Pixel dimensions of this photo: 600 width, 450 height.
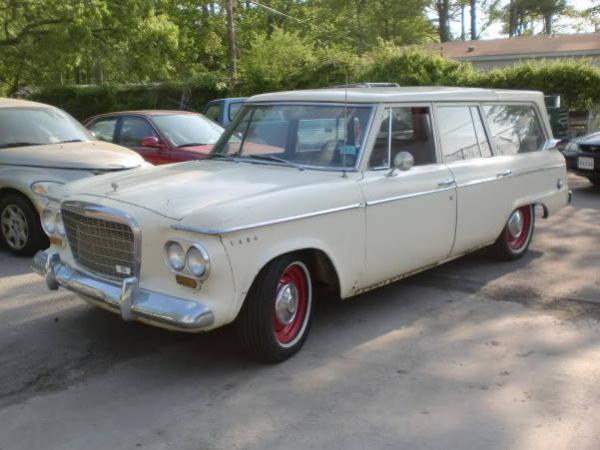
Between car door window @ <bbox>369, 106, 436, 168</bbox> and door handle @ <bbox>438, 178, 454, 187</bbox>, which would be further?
door handle @ <bbox>438, 178, 454, 187</bbox>

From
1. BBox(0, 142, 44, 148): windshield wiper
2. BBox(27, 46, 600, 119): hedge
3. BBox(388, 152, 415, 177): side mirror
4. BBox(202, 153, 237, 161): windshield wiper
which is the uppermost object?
BBox(27, 46, 600, 119): hedge

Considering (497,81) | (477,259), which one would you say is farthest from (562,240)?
(497,81)

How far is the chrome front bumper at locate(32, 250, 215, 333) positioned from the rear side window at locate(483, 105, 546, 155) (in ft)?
11.9

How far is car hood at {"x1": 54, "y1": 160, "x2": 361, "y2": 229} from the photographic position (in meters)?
3.92

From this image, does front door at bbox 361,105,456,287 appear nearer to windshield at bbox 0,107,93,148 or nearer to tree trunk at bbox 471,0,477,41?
windshield at bbox 0,107,93,148

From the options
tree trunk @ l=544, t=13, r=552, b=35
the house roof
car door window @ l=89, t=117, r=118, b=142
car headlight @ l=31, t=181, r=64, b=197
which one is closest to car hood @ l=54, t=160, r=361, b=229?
car headlight @ l=31, t=181, r=64, b=197

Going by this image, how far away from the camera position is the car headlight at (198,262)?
12.4 feet

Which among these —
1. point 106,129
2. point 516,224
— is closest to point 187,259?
point 516,224

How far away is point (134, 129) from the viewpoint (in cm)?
988

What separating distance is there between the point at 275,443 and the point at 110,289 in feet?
4.88

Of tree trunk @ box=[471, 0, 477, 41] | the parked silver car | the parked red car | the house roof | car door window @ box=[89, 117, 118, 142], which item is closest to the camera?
the parked silver car

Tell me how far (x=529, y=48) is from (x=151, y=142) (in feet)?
71.3

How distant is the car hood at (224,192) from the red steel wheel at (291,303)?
438mm

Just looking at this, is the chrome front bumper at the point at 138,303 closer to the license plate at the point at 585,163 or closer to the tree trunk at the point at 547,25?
the license plate at the point at 585,163
